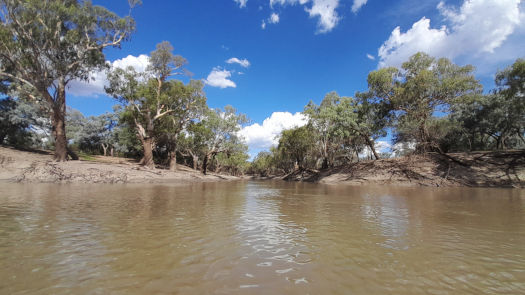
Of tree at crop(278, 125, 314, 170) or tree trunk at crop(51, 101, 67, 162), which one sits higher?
tree at crop(278, 125, 314, 170)

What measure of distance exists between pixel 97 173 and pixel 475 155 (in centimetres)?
3797

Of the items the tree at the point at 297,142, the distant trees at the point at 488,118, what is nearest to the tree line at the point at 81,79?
the tree at the point at 297,142

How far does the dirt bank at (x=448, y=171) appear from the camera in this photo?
63.8ft

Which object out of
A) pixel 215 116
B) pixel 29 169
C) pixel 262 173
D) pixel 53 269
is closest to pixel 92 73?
pixel 29 169

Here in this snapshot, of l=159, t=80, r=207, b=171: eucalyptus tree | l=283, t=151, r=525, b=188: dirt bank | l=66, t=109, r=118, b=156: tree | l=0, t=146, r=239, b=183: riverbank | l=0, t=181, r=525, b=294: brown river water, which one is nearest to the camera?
l=0, t=181, r=525, b=294: brown river water

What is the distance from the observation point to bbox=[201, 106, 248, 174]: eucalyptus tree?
3741cm

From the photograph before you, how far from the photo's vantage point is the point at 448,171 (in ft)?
71.3

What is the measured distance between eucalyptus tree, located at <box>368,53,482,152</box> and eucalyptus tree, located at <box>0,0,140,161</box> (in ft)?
97.4

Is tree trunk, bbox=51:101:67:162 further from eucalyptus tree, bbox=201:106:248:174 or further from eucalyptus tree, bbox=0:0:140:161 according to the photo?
eucalyptus tree, bbox=201:106:248:174

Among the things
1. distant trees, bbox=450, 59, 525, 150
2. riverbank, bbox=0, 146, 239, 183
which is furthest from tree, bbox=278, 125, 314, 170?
riverbank, bbox=0, 146, 239, 183

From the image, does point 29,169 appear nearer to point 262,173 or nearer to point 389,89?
point 389,89

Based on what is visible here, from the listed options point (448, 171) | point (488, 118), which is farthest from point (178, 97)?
point (488, 118)

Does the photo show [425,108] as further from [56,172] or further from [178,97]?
[56,172]

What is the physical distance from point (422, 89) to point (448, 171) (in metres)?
8.64
